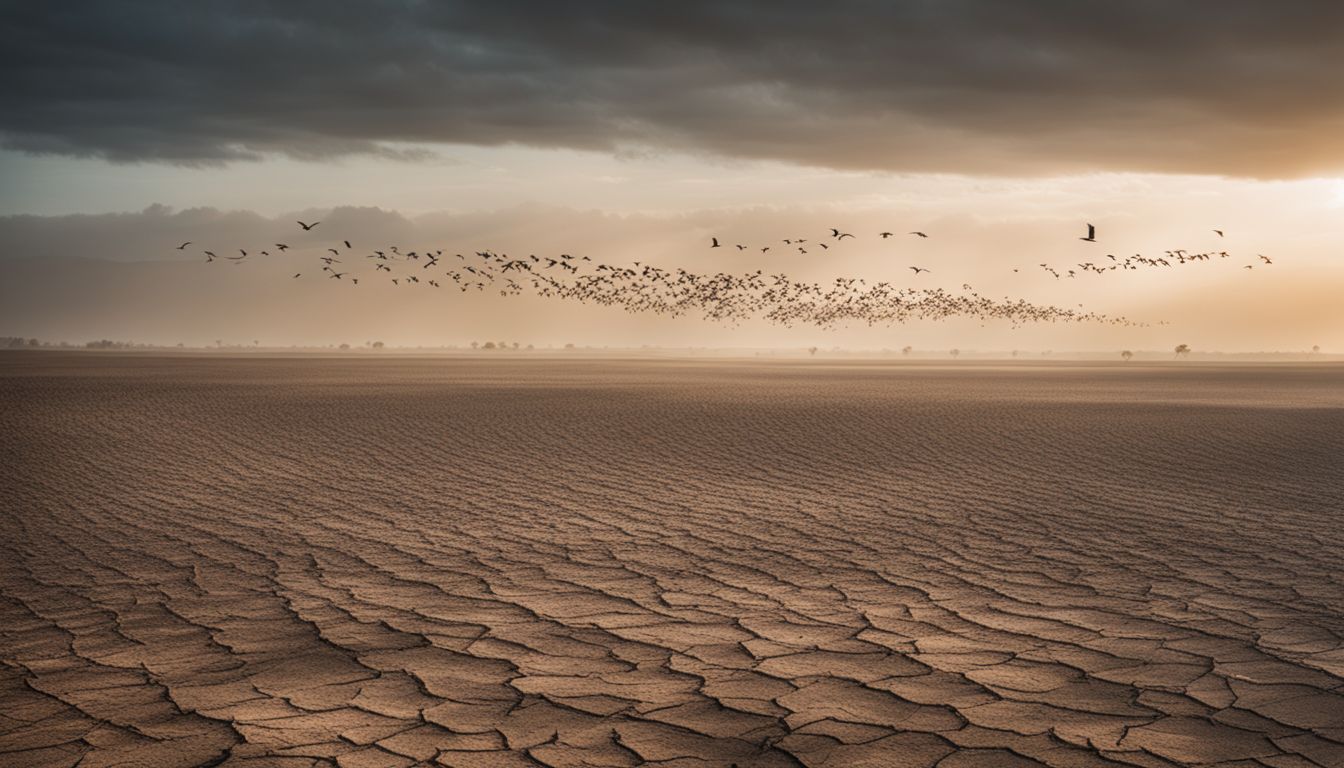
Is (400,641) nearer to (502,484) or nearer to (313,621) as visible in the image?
(313,621)

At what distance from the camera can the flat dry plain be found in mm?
4367

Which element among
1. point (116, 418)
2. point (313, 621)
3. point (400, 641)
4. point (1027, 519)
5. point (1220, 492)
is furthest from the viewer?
point (116, 418)

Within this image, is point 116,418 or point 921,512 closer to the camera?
point 921,512

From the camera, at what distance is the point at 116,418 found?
71.5ft

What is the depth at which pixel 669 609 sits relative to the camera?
6.49 m

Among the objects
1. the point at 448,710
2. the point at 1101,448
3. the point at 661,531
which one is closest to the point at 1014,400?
the point at 1101,448

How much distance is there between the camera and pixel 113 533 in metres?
9.17

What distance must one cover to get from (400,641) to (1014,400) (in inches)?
1081

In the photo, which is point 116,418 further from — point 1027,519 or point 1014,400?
point 1014,400

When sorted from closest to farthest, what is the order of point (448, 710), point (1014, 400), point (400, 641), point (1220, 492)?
point (448, 710)
point (400, 641)
point (1220, 492)
point (1014, 400)

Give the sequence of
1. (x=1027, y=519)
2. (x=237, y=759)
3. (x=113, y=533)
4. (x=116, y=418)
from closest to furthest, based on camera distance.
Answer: (x=237, y=759)
(x=113, y=533)
(x=1027, y=519)
(x=116, y=418)

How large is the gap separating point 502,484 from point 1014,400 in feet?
71.4

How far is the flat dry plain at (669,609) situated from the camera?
437 centimetres

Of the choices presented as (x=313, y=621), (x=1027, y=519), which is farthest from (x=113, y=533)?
(x=1027, y=519)
